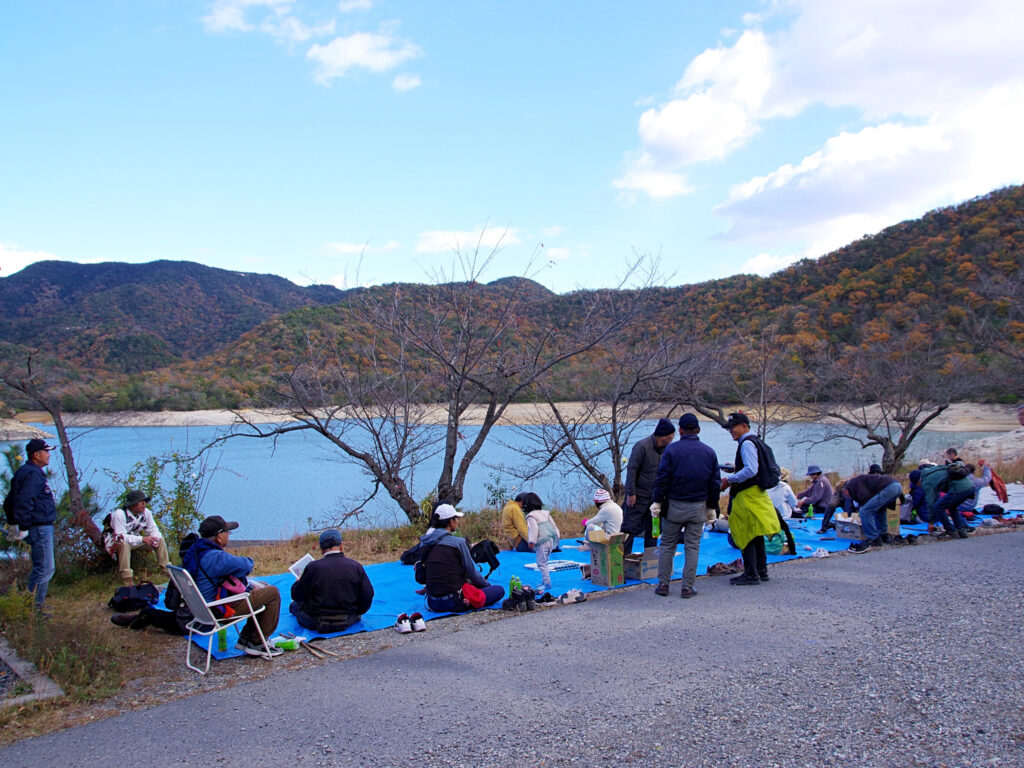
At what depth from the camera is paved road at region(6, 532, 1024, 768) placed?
3.17 m

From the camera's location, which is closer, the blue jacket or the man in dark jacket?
the blue jacket

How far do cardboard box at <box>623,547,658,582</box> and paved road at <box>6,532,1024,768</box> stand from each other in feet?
3.92

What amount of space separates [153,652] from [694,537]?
14.0 ft

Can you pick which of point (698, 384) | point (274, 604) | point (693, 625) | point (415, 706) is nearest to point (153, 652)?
point (274, 604)

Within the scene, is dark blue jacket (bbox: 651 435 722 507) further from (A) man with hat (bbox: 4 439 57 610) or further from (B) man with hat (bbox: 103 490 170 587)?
(A) man with hat (bbox: 4 439 57 610)

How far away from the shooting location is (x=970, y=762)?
2.92m

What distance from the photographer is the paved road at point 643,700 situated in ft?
10.4

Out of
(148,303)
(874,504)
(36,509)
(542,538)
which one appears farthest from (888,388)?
(148,303)

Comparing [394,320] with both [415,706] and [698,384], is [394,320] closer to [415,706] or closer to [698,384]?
[698,384]

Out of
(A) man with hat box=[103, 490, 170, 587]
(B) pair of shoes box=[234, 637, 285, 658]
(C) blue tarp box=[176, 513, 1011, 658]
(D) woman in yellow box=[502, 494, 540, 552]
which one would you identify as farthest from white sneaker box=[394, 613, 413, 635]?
(D) woman in yellow box=[502, 494, 540, 552]

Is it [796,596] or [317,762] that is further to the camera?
[796,596]

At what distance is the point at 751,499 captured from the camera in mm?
6297

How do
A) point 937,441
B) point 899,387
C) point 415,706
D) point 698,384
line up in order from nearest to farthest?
point 415,706, point 698,384, point 899,387, point 937,441

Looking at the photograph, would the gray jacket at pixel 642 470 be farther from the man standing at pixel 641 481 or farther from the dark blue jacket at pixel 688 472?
the dark blue jacket at pixel 688 472
